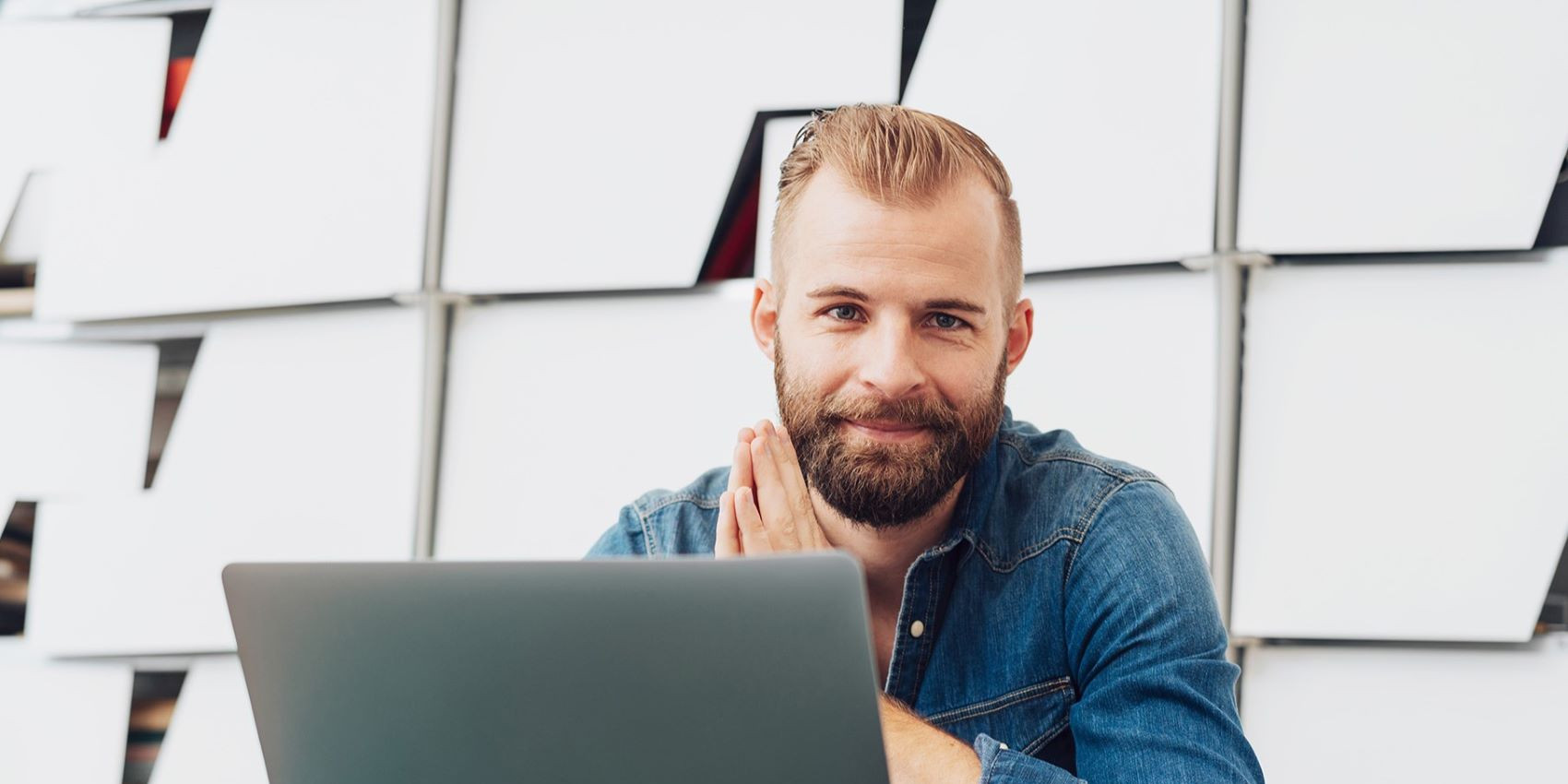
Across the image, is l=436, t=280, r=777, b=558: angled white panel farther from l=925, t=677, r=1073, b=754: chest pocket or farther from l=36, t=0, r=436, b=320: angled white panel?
l=925, t=677, r=1073, b=754: chest pocket

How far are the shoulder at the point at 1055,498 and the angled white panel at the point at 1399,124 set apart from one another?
60 centimetres

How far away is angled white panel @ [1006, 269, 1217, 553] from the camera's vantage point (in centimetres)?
186

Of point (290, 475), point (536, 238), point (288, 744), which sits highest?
point (536, 238)

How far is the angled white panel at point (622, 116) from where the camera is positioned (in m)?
2.12

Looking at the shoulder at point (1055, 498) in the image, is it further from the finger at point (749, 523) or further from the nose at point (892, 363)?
the finger at point (749, 523)

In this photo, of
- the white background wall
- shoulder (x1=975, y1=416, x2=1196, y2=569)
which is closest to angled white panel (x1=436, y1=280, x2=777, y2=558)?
the white background wall

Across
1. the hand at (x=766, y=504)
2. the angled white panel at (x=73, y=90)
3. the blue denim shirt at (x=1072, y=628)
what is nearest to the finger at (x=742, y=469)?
the hand at (x=766, y=504)

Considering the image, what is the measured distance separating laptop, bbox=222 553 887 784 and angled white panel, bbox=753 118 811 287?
128 cm

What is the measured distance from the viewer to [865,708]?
2.41 ft

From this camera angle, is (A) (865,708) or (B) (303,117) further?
(B) (303,117)

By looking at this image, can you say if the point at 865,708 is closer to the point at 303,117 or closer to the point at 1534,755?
the point at 1534,755

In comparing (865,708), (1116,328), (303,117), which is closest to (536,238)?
(303,117)

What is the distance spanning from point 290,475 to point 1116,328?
4.54 feet

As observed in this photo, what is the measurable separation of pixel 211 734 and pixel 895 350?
4.97 ft
